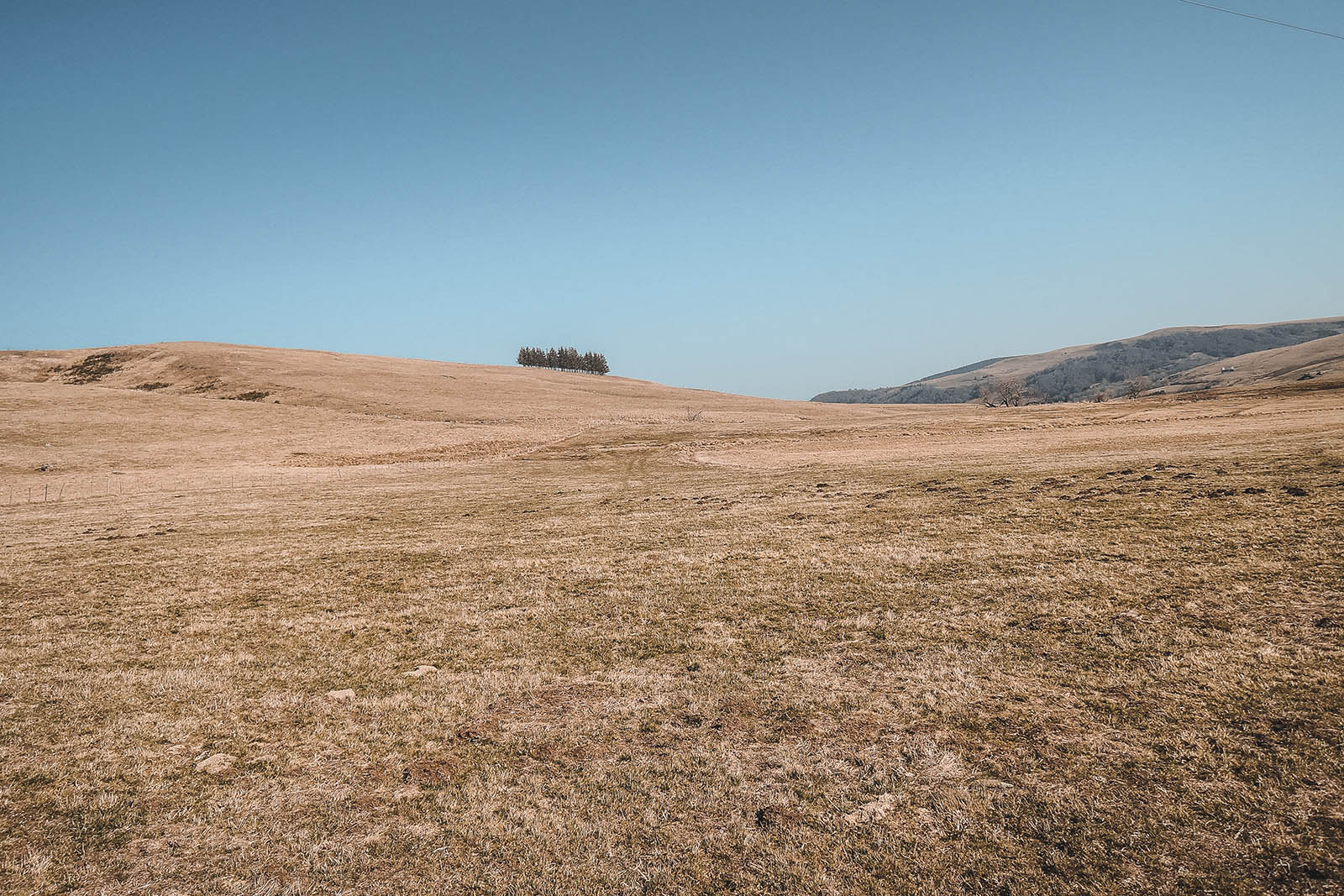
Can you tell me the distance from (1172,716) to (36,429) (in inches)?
2541

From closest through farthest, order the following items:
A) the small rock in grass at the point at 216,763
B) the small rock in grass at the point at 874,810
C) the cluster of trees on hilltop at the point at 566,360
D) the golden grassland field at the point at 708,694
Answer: the golden grassland field at the point at 708,694, the small rock in grass at the point at 874,810, the small rock in grass at the point at 216,763, the cluster of trees on hilltop at the point at 566,360

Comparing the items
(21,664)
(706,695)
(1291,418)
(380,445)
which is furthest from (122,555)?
Result: (1291,418)

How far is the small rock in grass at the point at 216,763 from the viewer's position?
256 inches

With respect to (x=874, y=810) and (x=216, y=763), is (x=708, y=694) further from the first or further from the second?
(x=216, y=763)

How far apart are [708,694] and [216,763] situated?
5.37 metres

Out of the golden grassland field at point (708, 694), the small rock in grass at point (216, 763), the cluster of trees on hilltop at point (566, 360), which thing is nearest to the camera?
the golden grassland field at point (708, 694)

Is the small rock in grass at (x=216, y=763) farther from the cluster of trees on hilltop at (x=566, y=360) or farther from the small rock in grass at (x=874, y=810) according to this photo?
the cluster of trees on hilltop at (x=566, y=360)

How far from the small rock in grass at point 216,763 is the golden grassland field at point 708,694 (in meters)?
0.04

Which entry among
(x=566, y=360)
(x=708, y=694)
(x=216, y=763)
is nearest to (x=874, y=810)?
(x=708, y=694)

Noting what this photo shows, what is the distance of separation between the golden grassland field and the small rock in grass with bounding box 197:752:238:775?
37mm

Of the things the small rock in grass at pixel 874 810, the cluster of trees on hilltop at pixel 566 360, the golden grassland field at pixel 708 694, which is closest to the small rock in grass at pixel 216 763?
the golden grassland field at pixel 708 694

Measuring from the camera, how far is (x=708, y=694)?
25.2ft

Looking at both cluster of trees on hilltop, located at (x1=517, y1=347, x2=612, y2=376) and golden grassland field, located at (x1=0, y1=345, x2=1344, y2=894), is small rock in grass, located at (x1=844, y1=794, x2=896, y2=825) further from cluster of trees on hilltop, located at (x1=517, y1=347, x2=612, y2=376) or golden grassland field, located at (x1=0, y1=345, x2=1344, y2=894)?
cluster of trees on hilltop, located at (x1=517, y1=347, x2=612, y2=376)

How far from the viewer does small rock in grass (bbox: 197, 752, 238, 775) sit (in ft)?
21.3
